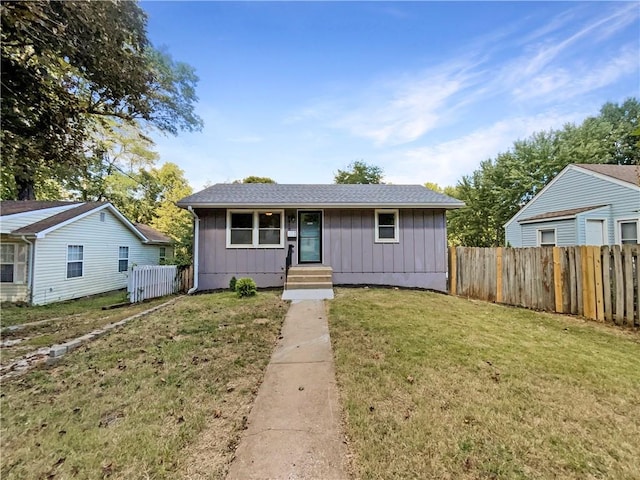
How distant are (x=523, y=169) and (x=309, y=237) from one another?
18.9m

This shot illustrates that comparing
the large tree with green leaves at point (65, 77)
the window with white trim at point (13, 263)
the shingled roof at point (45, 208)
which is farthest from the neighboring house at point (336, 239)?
the window with white trim at point (13, 263)

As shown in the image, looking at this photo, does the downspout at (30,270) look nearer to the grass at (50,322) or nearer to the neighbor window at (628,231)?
the grass at (50,322)

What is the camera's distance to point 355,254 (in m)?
9.34

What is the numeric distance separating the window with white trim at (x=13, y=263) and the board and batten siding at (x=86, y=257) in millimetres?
493

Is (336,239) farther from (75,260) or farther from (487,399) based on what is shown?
(75,260)

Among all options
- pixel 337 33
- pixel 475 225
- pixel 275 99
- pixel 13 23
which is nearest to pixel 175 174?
pixel 275 99

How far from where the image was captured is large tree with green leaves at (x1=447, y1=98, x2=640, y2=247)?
19281mm

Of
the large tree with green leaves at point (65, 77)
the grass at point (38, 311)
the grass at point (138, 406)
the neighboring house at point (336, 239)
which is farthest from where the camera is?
the neighboring house at point (336, 239)

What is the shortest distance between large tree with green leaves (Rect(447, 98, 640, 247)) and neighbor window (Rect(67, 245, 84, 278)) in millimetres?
22228

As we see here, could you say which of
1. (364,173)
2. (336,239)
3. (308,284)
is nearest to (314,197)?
(336,239)

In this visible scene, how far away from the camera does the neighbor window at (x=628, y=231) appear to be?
31.8ft

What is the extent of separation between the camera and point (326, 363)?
3.66 metres

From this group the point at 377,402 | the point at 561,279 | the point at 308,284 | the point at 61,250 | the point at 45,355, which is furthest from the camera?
the point at 61,250

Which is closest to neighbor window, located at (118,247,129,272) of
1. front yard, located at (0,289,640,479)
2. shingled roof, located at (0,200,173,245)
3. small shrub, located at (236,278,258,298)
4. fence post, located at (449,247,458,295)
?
shingled roof, located at (0,200,173,245)
